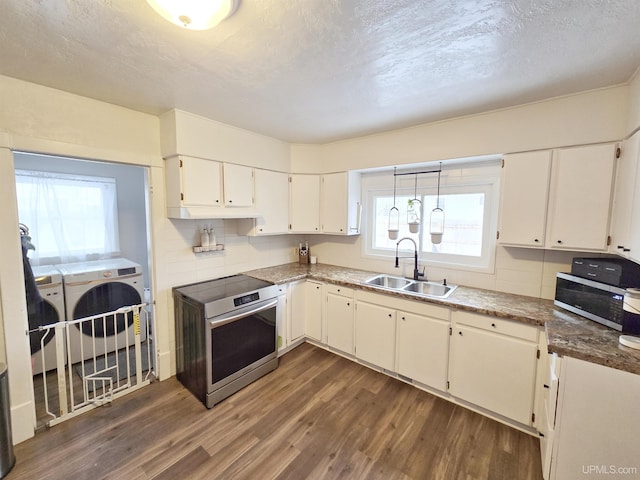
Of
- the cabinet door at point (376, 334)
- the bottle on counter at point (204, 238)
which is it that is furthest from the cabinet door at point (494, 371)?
the bottle on counter at point (204, 238)

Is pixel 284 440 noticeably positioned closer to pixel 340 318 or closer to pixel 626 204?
pixel 340 318

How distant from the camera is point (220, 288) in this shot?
8.55 feet

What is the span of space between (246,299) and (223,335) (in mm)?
354

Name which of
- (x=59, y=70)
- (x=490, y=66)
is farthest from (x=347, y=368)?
(x=59, y=70)

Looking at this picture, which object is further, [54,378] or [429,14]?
[54,378]

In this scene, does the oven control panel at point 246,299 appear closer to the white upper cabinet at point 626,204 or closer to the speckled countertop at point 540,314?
the speckled countertop at point 540,314

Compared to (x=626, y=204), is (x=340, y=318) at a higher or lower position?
lower

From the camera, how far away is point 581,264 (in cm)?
187

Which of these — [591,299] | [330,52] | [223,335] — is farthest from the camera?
[223,335]

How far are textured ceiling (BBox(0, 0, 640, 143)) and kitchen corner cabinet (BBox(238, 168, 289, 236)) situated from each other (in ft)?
3.13

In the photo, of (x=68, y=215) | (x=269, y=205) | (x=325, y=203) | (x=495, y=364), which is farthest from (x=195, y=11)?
(x=68, y=215)

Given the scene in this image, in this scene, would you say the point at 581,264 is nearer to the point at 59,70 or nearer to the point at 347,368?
the point at 347,368

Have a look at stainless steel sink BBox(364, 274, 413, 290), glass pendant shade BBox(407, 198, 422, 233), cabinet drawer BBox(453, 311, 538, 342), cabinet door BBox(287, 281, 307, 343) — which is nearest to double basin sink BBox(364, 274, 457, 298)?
stainless steel sink BBox(364, 274, 413, 290)

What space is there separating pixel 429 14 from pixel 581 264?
6.26ft
